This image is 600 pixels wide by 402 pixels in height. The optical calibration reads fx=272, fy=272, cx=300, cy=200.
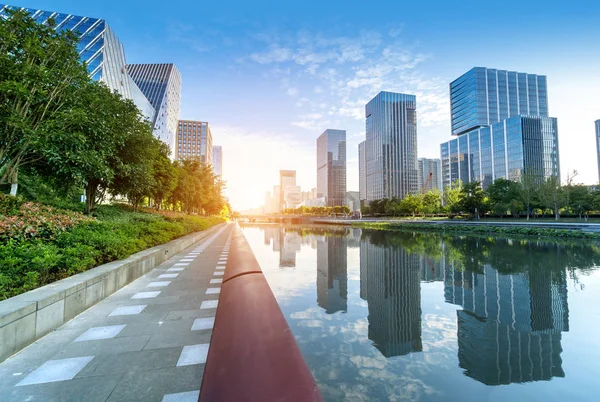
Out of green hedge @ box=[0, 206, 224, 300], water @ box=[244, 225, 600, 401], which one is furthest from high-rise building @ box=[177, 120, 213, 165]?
water @ box=[244, 225, 600, 401]

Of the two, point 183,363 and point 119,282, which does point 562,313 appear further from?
point 119,282

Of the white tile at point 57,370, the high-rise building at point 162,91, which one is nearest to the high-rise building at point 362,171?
the high-rise building at point 162,91

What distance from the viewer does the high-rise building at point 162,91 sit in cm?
8356

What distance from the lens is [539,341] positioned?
5148 mm

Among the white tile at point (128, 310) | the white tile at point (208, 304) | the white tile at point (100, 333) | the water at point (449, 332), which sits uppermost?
the white tile at point (100, 333)

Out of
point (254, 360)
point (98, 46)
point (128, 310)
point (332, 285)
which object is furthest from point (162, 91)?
point (254, 360)

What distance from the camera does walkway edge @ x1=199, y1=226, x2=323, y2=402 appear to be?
1492mm

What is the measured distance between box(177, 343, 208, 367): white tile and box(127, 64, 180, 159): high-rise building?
8250cm

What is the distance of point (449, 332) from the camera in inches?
223

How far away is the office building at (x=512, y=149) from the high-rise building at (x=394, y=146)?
29.0 metres

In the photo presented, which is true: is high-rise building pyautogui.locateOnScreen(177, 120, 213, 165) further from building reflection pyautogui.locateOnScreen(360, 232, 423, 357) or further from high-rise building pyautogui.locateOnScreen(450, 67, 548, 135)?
high-rise building pyautogui.locateOnScreen(450, 67, 548, 135)

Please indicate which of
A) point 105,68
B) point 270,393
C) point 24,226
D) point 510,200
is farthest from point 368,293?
point 105,68

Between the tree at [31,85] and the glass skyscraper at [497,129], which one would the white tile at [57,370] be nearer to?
the tree at [31,85]

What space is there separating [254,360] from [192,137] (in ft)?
456
